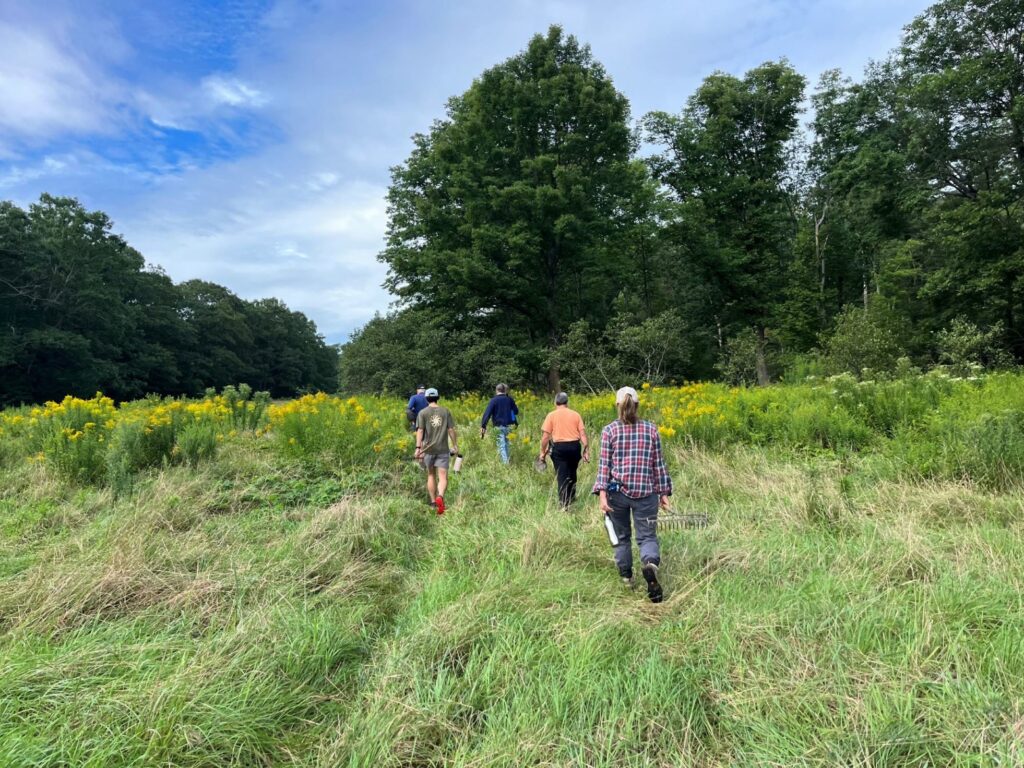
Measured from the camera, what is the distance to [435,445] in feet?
21.4

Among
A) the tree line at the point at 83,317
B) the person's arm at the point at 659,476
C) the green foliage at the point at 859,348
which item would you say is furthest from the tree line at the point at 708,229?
the tree line at the point at 83,317

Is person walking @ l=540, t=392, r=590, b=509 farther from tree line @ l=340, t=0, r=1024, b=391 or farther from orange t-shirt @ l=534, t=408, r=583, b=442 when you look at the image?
tree line @ l=340, t=0, r=1024, b=391

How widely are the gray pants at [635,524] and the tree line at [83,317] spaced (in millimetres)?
33104

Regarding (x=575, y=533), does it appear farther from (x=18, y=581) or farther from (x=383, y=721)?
(x=18, y=581)

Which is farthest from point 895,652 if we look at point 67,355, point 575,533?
point 67,355

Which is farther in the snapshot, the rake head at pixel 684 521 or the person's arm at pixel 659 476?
the rake head at pixel 684 521

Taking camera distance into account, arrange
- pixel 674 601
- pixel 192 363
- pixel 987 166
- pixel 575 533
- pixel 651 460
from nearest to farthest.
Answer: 1. pixel 674 601
2. pixel 651 460
3. pixel 575 533
4. pixel 987 166
5. pixel 192 363

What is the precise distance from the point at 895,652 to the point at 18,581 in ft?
17.7

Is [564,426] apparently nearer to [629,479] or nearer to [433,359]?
[629,479]

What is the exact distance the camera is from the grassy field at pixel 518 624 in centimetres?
209

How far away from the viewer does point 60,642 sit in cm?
282

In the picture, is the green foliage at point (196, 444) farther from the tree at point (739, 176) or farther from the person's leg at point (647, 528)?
the tree at point (739, 176)

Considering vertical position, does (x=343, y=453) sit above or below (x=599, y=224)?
below

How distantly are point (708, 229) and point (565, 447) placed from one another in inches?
888
